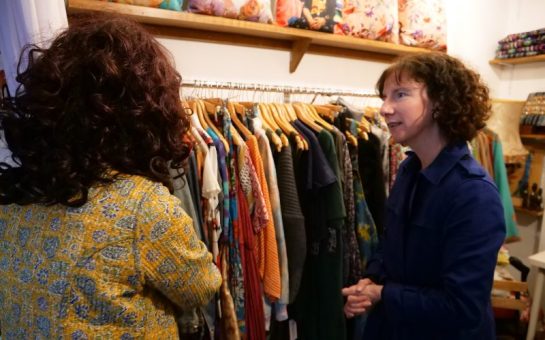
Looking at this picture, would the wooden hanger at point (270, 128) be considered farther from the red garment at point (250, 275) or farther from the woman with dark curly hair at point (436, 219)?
the woman with dark curly hair at point (436, 219)

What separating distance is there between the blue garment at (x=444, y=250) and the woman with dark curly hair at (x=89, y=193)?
661 mm

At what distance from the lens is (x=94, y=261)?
608 millimetres

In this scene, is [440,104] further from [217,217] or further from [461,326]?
[217,217]

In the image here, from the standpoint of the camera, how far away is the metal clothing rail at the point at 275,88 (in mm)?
1608

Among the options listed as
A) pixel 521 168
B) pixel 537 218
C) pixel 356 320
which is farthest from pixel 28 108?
pixel 537 218

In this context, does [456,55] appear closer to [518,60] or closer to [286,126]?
[518,60]

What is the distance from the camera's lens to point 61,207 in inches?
24.7

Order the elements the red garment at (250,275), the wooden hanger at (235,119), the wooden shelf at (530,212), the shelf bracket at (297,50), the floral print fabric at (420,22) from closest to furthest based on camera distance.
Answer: the red garment at (250,275) → the wooden hanger at (235,119) → the shelf bracket at (297,50) → the floral print fabric at (420,22) → the wooden shelf at (530,212)

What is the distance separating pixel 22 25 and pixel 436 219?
Result: 118cm

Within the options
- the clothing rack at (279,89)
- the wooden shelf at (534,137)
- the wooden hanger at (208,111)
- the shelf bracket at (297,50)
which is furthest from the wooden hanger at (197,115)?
the wooden shelf at (534,137)

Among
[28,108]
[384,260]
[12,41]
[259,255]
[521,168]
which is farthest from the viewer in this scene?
[521,168]

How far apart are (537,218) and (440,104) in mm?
2367

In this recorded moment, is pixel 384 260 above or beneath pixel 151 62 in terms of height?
beneath

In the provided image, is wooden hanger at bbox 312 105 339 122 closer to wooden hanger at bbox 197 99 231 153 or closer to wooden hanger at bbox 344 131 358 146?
wooden hanger at bbox 344 131 358 146
